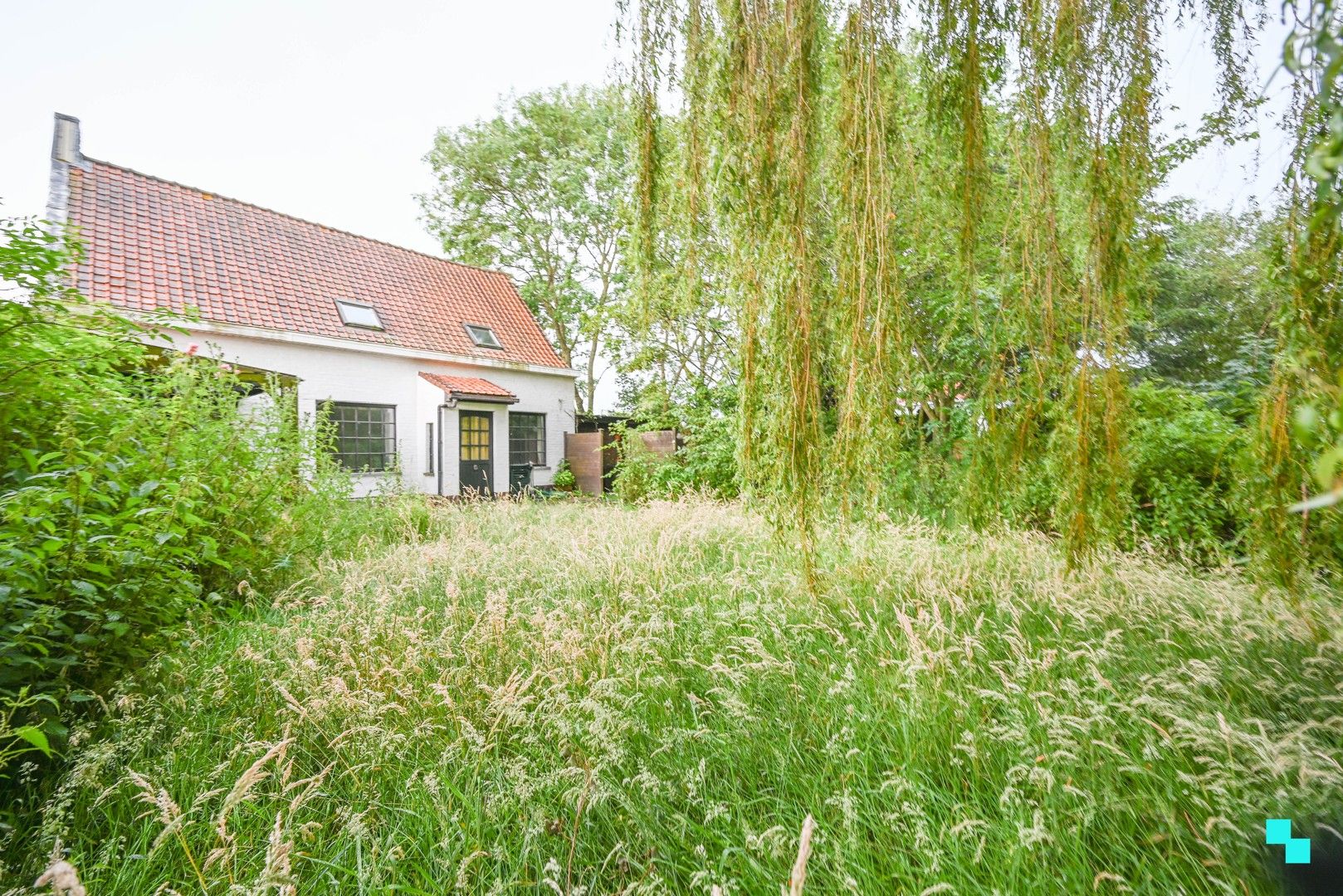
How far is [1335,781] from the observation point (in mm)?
1478

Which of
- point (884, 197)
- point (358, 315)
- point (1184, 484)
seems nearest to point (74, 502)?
point (884, 197)

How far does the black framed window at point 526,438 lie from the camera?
14789 mm


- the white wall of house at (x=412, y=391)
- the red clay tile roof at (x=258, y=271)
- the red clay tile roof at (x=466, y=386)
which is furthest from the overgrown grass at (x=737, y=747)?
the red clay tile roof at (x=466, y=386)

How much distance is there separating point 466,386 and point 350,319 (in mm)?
2416

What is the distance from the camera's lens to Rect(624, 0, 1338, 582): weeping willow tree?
255cm

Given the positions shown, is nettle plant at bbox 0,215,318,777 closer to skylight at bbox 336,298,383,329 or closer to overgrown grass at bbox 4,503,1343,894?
overgrown grass at bbox 4,503,1343,894

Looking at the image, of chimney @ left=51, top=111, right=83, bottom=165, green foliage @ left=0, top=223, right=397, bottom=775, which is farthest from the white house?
green foliage @ left=0, top=223, right=397, bottom=775

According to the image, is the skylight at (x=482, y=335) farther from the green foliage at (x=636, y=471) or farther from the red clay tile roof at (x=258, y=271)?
the green foliage at (x=636, y=471)

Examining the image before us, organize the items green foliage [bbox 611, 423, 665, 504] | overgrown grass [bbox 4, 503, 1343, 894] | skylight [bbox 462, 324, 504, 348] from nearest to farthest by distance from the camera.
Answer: overgrown grass [bbox 4, 503, 1343, 894], green foliage [bbox 611, 423, 665, 504], skylight [bbox 462, 324, 504, 348]

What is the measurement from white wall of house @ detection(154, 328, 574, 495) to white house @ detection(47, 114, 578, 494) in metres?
0.03

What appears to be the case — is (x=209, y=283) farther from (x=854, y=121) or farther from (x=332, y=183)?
(x=854, y=121)

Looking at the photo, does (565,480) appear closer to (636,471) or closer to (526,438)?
(526,438)

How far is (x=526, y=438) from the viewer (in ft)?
49.9

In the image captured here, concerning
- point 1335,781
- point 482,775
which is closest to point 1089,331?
point 1335,781
